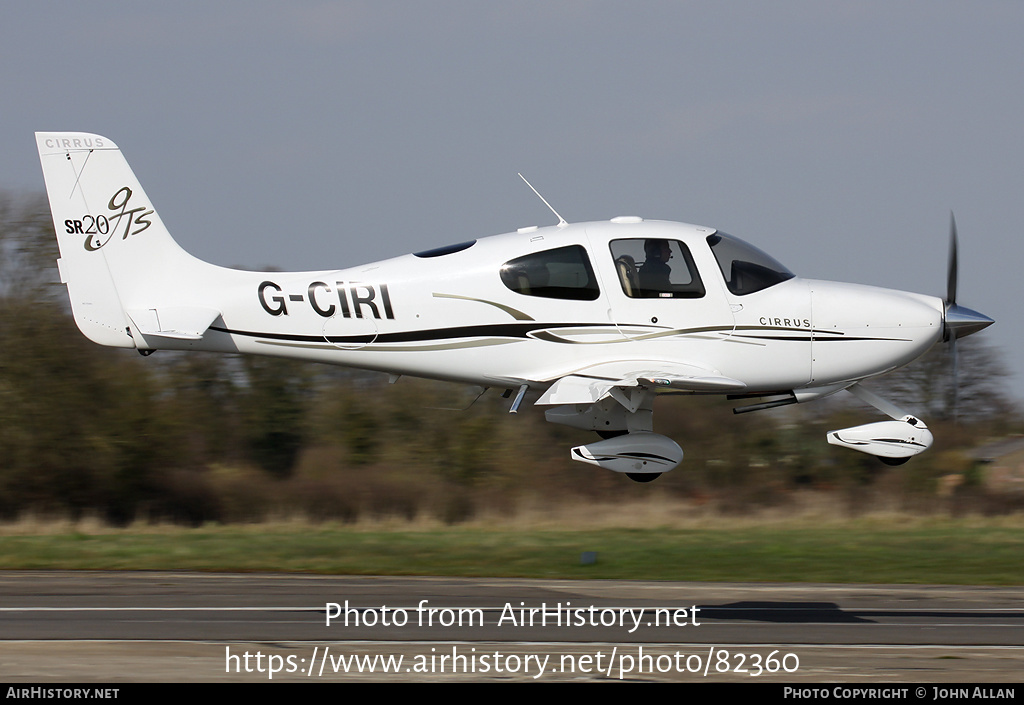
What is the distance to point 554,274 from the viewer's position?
10.4 meters

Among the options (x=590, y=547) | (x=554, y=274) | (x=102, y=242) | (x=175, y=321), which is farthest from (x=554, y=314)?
(x=590, y=547)

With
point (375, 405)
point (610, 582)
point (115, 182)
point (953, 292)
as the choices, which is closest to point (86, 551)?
point (375, 405)

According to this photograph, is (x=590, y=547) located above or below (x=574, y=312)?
below

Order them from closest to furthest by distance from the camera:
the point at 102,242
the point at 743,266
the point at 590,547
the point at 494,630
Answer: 1. the point at 743,266
2. the point at 102,242
3. the point at 494,630
4. the point at 590,547

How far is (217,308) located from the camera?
35.0ft

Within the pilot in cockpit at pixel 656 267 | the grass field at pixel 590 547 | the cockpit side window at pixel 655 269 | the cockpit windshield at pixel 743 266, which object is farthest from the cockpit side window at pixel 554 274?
the grass field at pixel 590 547

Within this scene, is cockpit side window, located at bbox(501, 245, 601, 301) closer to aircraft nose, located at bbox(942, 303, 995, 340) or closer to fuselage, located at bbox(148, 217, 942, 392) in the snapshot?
fuselage, located at bbox(148, 217, 942, 392)

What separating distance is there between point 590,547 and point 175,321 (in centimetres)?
1237

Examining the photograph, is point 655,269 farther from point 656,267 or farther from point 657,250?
point 657,250

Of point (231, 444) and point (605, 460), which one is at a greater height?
point (605, 460)

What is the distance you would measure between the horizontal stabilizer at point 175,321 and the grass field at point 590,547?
9330mm

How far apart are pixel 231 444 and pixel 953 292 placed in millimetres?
19206
